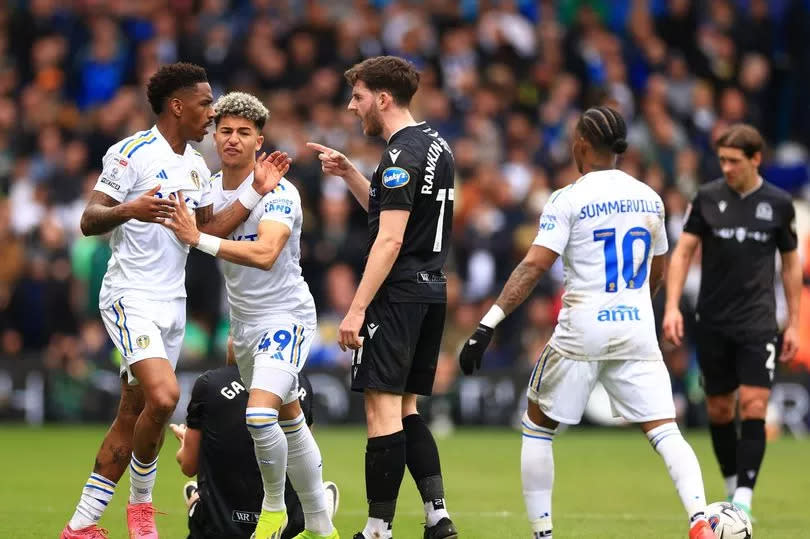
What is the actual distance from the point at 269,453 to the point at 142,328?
1097 millimetres

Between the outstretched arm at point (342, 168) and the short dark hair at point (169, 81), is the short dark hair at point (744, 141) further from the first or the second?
the short dark hair at point (169, 81)

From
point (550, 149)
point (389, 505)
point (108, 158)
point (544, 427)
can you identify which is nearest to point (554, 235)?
point (544, 427)

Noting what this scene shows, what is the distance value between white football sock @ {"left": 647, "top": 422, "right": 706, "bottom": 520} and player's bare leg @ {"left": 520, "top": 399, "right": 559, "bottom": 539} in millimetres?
600

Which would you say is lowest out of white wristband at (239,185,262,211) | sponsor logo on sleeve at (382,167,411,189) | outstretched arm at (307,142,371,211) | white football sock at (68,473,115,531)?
white football sock at (68,473,115,531)

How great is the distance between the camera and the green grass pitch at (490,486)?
385 inches

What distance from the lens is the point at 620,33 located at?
2338cm

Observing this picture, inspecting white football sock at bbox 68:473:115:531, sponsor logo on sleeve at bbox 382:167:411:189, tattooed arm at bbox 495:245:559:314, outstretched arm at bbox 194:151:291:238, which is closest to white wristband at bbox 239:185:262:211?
outstretched arm at bbox 194:151:291:238

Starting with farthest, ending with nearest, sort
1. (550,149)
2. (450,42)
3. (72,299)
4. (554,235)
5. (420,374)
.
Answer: (450,42), (550,149), (72,299), (420,374), (554,235)

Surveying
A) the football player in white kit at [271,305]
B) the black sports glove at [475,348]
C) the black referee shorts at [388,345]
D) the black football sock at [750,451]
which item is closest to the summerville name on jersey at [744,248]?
the black football sock at [750,451]

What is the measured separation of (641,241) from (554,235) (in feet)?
1.65

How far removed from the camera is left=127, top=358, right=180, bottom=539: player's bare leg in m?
8.12

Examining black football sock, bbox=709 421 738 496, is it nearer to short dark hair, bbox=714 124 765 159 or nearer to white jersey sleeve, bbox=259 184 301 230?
short dark hair, bbox=714 124 765 159

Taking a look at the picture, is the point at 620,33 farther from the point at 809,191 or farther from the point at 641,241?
the point at 641,241

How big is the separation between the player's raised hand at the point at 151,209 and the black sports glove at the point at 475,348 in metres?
1.83
